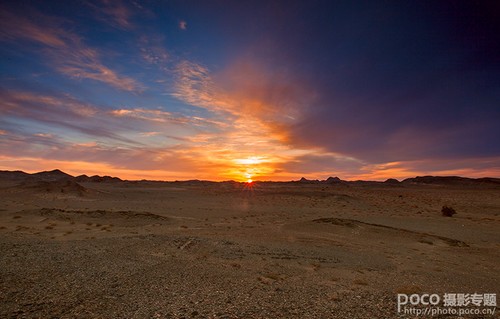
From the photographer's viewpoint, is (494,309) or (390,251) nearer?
(494,309)

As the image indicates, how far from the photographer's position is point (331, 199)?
6312 cm

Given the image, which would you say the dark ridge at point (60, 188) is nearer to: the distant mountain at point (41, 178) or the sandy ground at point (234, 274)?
the sandy ground at point (234, 274)

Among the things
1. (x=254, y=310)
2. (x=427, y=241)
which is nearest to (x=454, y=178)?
(x=427, y=241)

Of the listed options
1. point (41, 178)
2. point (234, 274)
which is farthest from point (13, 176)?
point (234, 274)

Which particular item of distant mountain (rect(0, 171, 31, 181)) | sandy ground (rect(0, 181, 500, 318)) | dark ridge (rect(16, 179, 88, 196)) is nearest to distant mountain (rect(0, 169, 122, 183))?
distant mountain (rect(0, 171, 31, 181))

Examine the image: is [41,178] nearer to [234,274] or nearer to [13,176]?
[13,176]

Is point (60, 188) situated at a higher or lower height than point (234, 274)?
higher

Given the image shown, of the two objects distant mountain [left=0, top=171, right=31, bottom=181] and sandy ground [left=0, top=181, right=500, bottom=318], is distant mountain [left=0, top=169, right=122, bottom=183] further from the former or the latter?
sandy ground [left=0, top=181, right=500, bottom=318]

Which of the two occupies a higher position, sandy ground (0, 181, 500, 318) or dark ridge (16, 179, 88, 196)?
dark ridge (16, 179, 88, 196)

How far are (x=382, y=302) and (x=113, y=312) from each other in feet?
25.4

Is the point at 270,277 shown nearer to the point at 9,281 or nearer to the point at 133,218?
the point at 9,281

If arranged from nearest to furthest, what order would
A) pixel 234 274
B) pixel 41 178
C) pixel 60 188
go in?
1. pixel 234 274
2. pixel 60 188
3. pixel 41 178

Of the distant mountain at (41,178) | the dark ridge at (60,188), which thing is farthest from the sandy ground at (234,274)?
the distant mountain at (41,178)

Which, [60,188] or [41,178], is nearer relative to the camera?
[60,188]
